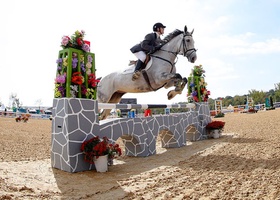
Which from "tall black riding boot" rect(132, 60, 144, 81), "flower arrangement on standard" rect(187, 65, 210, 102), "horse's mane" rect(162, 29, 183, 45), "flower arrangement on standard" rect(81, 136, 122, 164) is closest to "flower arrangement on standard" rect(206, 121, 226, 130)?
"flower arrangement on standard" rect(187, 65, 210, 102)

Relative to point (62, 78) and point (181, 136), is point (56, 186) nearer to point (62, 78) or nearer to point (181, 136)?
point (62, 78)

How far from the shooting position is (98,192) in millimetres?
2965

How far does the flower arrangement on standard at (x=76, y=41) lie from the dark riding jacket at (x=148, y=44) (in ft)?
3.52

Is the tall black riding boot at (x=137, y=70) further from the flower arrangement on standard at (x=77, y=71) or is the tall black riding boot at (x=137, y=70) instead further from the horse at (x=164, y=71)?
the flower arrangement on standard at (x=77, y=71)

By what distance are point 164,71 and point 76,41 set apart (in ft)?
5.91

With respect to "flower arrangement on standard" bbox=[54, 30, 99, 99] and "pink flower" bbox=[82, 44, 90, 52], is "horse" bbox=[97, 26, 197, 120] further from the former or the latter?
"pink flower" bbox=[82, 44, 90, 52]

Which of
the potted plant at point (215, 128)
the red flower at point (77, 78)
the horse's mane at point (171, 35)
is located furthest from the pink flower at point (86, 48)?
the potted plant at point (215, 128)

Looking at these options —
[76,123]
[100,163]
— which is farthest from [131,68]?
[100,163]

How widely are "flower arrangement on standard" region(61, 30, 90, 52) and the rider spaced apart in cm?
103

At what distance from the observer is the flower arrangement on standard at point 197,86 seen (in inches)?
352

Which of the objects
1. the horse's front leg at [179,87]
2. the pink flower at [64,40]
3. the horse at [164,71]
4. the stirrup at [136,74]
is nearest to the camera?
the pink flower at [64,40]

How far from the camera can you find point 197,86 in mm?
9031

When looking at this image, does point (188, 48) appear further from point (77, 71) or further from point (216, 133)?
point (216, 133)

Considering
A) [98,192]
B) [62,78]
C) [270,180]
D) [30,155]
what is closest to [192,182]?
[270,180]
